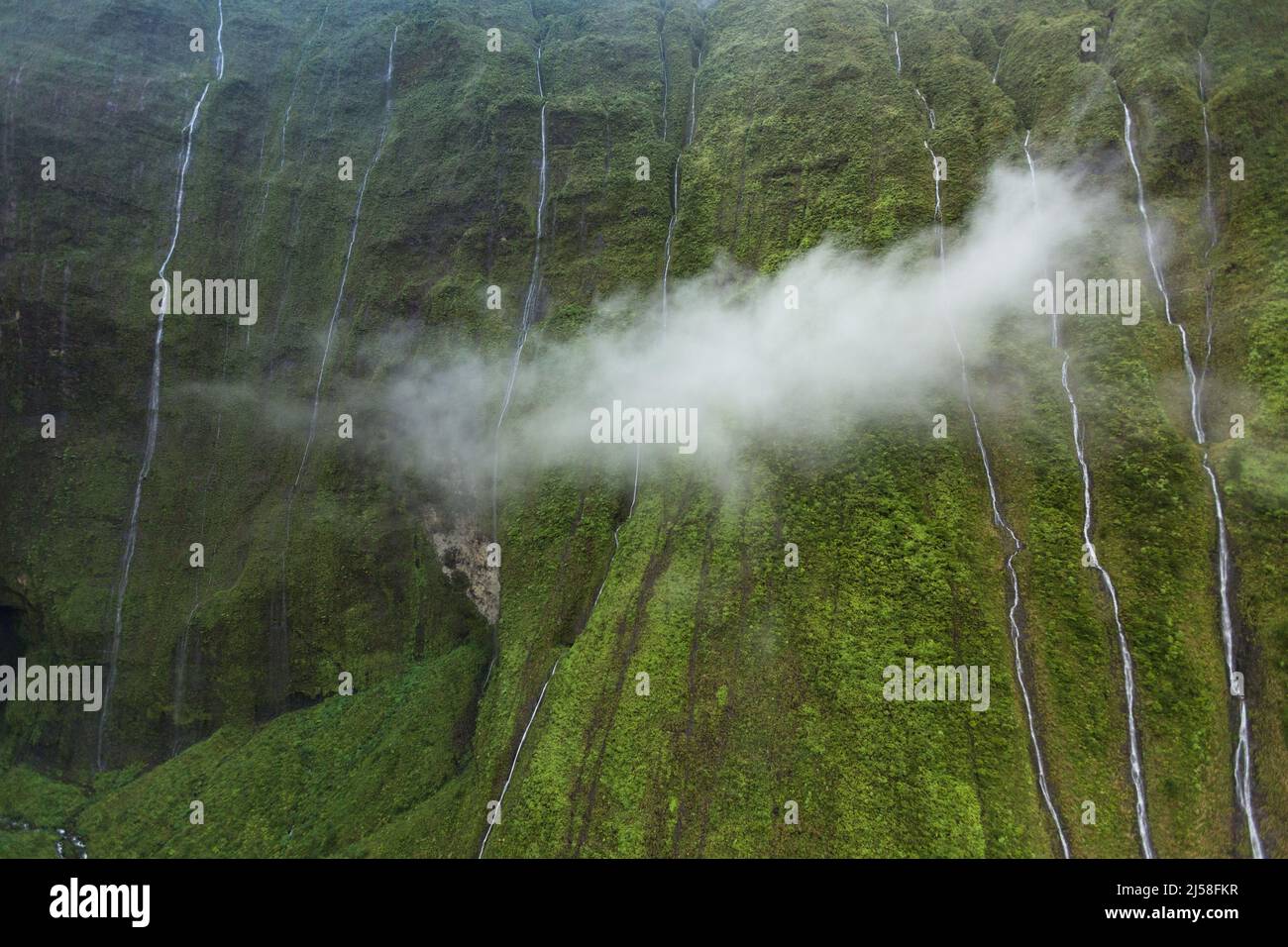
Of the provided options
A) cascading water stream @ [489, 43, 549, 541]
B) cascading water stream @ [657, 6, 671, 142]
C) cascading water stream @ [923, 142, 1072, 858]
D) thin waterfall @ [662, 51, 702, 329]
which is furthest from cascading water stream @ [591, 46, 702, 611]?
Answer: cascading water stream @ [923, 142, 1072, 858]

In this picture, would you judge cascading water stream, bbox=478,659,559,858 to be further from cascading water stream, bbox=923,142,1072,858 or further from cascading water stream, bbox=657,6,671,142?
cascading water stream, bbox=657,6,671,142

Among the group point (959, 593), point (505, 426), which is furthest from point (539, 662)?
point (959, 593)

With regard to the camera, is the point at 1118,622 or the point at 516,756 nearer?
the point at 1118,622

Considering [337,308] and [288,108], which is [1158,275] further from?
[288,108]

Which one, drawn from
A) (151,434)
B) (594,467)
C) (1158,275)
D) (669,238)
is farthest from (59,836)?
(1158,275)

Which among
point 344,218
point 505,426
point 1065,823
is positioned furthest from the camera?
point 344,218

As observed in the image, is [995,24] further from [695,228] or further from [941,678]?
[941,678]
